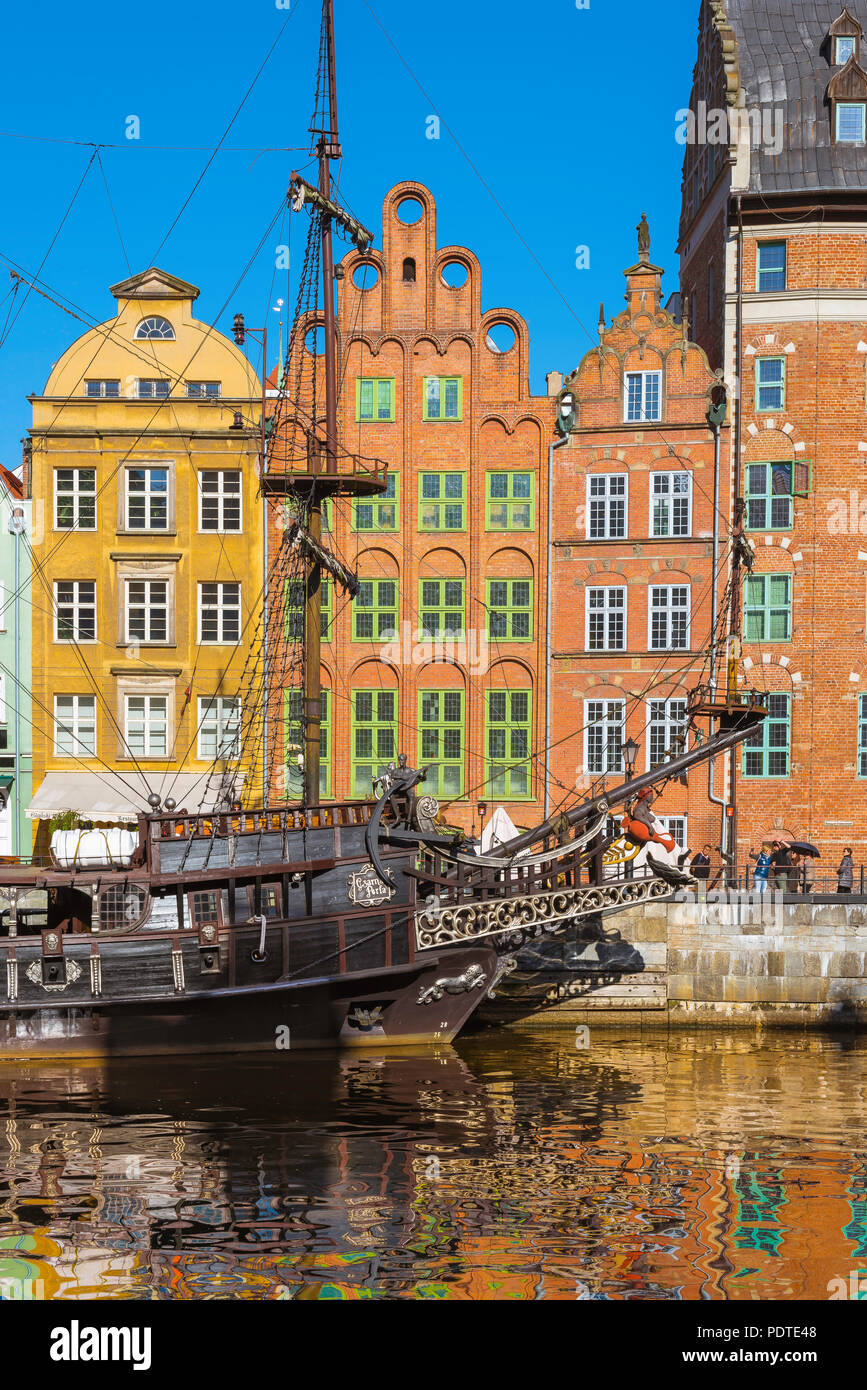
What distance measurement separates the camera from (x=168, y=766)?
123ft

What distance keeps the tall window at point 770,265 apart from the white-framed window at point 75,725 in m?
20.8

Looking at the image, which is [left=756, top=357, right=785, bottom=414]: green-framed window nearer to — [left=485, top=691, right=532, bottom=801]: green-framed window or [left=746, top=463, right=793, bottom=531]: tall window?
[left=746, top=463, right=793, bottom=531]: tall window

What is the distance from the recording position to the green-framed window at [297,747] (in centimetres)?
3478

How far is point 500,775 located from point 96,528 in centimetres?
1278

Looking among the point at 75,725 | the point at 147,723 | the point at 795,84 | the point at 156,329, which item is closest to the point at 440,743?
the point at 147,723

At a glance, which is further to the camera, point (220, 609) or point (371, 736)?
point (220, 609)

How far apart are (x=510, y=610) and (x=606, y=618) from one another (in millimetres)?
2552

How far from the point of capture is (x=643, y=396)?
1468 inches

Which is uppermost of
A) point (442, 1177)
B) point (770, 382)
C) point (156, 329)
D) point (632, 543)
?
point (156, 329)

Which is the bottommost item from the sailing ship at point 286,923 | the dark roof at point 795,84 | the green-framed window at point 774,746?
the sailing ship at point 286,923

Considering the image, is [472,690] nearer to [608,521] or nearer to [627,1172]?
[608,521]

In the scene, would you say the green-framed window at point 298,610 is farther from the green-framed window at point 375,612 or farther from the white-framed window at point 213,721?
the white-framed window at point 213,721

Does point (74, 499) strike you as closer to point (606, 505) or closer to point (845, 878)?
point (606, 505)

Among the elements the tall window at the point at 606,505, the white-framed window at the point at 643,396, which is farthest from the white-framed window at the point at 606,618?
the white-framed window at the point at 643,396
